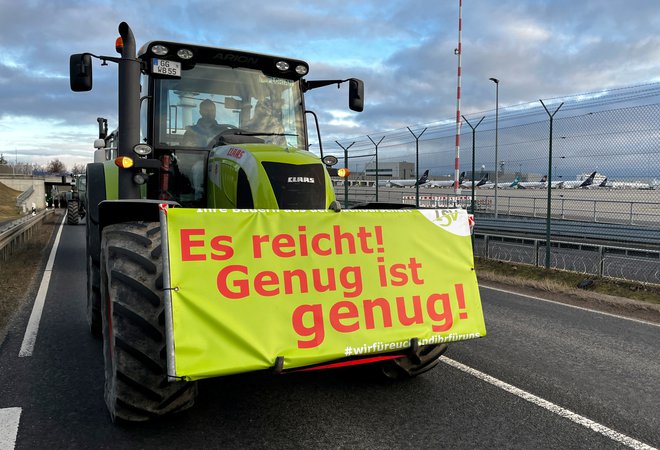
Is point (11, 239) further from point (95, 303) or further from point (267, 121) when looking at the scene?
point (267, 121)

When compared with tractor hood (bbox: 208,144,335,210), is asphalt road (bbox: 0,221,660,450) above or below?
below

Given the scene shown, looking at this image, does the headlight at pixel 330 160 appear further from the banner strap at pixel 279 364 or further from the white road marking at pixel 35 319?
the white road marking at pixel 35 319

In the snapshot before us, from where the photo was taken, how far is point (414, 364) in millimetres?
4043

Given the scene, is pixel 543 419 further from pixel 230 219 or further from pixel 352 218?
pixel 230 219

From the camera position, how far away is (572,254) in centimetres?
1143

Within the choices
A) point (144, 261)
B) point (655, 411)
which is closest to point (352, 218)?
point (144, 261)

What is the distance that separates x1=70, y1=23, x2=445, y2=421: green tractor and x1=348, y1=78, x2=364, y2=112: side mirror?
11 millimetres

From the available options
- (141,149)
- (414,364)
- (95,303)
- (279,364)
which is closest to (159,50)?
(141,149)

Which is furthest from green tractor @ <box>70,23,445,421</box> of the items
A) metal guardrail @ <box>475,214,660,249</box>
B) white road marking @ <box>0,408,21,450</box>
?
metal guardrail @ <box>475,214,660,249</box>

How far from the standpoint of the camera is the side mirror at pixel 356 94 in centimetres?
555

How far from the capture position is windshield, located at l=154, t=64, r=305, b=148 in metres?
4.96

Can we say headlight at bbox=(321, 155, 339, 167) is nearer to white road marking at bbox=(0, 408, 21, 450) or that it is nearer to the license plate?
the license plate

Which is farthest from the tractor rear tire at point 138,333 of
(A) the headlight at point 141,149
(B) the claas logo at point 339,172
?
(B) the claas logo at point 339,172

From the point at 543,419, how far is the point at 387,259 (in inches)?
60.1
